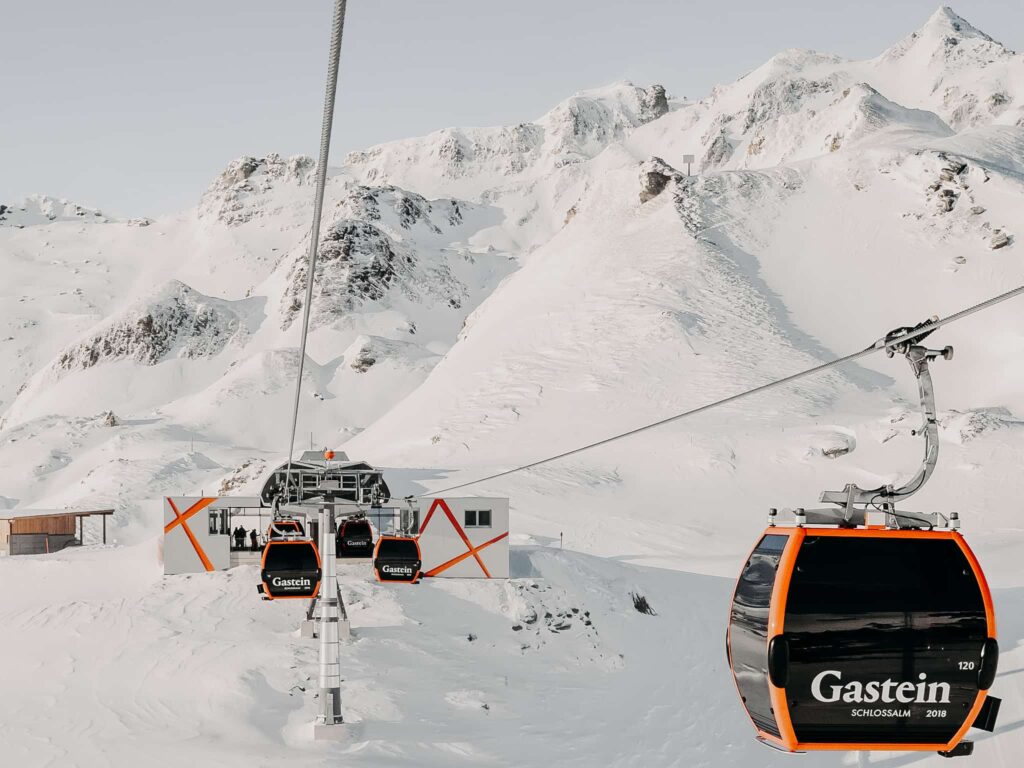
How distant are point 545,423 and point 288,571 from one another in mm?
47127

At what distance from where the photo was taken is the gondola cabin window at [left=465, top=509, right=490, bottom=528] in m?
35.3

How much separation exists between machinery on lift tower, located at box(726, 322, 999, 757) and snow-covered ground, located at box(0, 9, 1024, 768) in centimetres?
1449

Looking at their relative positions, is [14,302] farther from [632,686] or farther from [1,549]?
[632,686]

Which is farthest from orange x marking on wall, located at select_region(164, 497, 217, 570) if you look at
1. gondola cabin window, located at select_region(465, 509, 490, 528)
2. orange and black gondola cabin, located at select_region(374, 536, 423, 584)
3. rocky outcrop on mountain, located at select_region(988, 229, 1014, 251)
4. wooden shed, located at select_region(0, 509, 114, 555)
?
rocky outcrop on mountain, located at select_region(988, 229, 1014, 251)

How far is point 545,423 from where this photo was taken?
68.4 meters

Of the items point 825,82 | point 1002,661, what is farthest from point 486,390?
point 825,82

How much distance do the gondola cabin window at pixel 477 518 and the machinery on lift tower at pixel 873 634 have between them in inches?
1065

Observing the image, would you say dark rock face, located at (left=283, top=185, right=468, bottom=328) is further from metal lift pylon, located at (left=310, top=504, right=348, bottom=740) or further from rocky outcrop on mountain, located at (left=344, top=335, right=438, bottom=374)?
metal lift pylon, located at (left=310, top=504, right=348, bottom=740)

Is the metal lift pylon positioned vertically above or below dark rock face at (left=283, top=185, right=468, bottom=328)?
below

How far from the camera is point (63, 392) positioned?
13312 centimetres

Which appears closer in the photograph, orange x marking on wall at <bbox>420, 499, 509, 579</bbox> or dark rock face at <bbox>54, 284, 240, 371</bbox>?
orange x marking on wall at <bbox>420, 499, 509, 579</bbox>

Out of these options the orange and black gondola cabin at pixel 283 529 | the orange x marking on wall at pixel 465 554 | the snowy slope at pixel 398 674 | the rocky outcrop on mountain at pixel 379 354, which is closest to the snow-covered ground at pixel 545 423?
the snowy slope at pixel 398 674

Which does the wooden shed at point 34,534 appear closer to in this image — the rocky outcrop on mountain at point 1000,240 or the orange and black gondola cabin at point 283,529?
the orange and black gondola cabin at point 283,529

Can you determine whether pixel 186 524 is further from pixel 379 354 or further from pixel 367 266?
pixel 367 266
